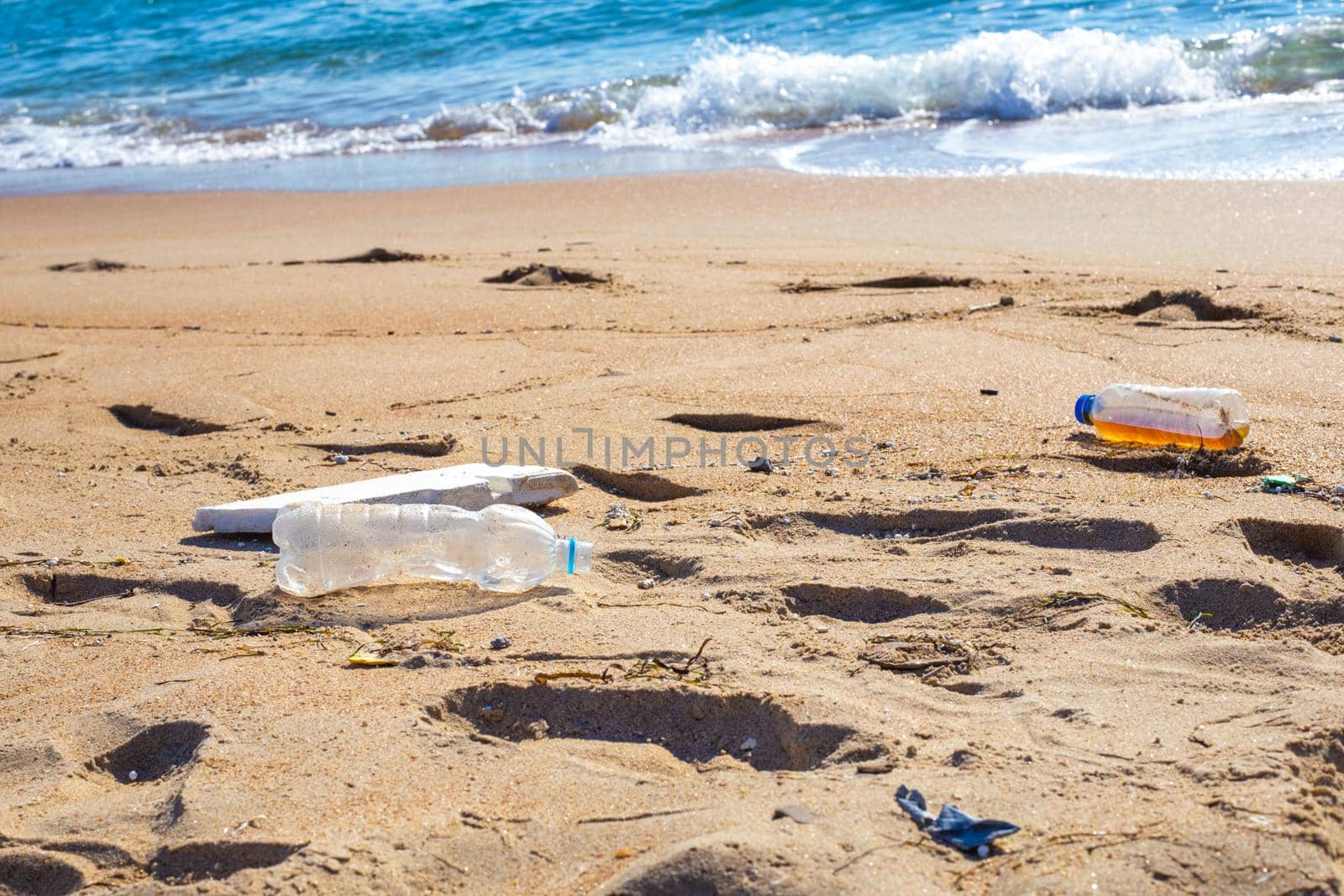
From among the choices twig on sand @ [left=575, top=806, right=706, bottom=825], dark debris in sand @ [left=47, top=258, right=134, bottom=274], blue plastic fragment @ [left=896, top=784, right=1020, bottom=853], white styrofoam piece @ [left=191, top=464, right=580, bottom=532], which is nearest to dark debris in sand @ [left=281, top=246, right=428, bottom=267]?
dark debris in sand @ [left=47, top=258, right=134, bottom=274]

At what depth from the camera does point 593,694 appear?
1932 millimetres

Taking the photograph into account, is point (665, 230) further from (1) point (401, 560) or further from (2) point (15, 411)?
(1) point (401, 560)

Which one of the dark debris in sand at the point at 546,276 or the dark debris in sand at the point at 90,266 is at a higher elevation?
the dark debris in sand at the point at 90,266

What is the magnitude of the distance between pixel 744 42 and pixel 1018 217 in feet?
24.7

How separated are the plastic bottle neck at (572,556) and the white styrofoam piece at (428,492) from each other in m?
0.42

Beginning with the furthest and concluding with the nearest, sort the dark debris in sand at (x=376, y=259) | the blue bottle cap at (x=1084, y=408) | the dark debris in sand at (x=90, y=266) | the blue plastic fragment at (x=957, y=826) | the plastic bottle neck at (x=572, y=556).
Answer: the dark debris in sand at (x=90, y=266) → the dark debris in sand at (x=376, y=259) → the blue bottle cap at (x=1084, y=408) → the plastic bottle neck at (x=572, y=556) → the blue plastic fragment at (x=957, y=826)

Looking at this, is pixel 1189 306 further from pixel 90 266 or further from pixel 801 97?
pixel 801 97

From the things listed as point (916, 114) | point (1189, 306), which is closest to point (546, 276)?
point (1189, 306)

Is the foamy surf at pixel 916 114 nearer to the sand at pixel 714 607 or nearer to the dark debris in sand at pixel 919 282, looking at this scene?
the dark debris in sand at pixel 919 282

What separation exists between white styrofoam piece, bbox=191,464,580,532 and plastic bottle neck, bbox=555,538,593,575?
1.37 feet

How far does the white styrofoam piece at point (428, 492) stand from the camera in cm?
270

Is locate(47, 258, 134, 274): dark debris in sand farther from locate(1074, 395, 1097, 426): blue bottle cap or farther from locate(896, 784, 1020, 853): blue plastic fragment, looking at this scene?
locate(896, 784, 1020, 853): blue plastic fragment

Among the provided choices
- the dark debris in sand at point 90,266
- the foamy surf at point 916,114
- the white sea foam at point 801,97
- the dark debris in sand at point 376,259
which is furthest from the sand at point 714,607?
the white sea foam at point 801,97

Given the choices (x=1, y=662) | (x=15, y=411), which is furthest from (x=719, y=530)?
(x=15, y=411)
